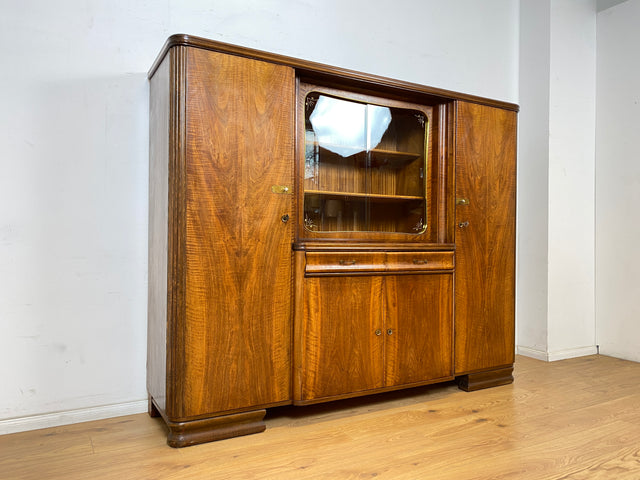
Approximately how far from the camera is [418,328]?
2.26m

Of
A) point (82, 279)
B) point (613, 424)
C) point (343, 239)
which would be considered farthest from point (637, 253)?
point (82, 279)

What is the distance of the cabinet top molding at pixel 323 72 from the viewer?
5.78 feet

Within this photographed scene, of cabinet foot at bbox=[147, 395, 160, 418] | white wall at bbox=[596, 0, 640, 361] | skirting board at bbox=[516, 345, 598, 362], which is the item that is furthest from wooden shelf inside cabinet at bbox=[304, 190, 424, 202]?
white wall at bbox=[596, 0, 640, 361]

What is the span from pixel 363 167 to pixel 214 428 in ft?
4.45

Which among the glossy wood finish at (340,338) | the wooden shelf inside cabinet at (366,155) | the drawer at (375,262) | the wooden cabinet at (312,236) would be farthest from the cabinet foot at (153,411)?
the wooden shelf inside cabinet at (366,155)

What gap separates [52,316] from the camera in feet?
6.40

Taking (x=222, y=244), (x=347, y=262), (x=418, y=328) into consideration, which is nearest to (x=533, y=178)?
(x=418, y=328)

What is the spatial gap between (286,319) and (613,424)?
1.48 m

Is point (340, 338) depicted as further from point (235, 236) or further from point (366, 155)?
→ point (366, 155)

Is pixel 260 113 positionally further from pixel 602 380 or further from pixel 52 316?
pixel 602 380

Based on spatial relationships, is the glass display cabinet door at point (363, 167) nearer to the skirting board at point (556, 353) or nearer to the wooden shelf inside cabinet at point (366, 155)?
the wooden shelf inside cabinet at point (366, 155)

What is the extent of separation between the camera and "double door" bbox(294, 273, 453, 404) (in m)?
2.01

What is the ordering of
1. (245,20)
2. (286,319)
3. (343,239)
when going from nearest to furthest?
(286,319) → (343,239) → (245,20)

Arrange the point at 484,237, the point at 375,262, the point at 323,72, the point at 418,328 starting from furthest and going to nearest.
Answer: the point at 484,237, the point at 418,328, the point at 375,262, the point at 323,72
